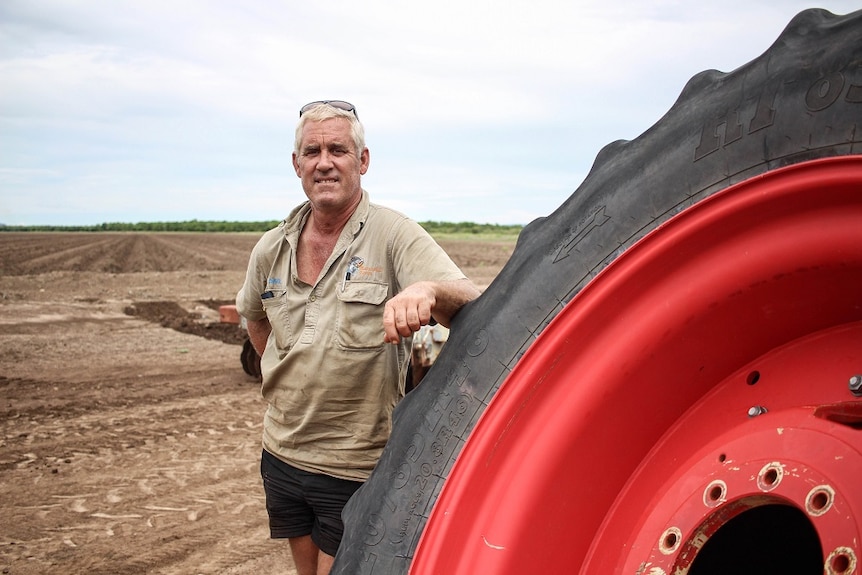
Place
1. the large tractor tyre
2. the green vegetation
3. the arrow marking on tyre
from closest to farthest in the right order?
the large tractor tyre, the arrow marking on tyre, the green vegetation

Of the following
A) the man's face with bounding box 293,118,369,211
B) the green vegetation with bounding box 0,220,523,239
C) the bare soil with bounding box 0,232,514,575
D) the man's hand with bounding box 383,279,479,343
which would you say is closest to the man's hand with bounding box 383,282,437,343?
the man's hand with bounding box 383,279,479,343

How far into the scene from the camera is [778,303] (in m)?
1.16

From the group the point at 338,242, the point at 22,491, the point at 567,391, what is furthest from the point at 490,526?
the point at 22,491

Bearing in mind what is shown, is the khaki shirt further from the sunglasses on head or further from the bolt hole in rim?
the bolt hole in rim

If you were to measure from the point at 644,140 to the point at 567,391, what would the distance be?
0.46m

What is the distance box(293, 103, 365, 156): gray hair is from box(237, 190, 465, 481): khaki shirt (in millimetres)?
214

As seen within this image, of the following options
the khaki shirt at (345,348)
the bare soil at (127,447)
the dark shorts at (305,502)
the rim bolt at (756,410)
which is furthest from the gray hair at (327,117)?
the bare soil at (127,447)

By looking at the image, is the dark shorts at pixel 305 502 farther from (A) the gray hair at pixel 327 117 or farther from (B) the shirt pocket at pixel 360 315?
(A) the gray hair at pixel 327 117

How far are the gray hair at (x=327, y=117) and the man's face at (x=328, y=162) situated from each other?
0.6 inches

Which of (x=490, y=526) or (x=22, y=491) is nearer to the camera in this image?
(x=490, y=526)

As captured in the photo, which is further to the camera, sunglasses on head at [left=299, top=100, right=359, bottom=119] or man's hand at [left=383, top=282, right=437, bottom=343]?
sunglasses on head at [left=299, top=100, right=359, bottom=119]

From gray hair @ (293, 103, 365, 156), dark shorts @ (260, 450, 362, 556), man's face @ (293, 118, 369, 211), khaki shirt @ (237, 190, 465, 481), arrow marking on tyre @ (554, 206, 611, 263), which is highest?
gray hair @ (293, 103, 365, 156)

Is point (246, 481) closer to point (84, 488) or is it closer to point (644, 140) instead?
point (84, 488)

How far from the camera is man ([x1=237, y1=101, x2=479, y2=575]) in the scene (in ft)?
8.29
